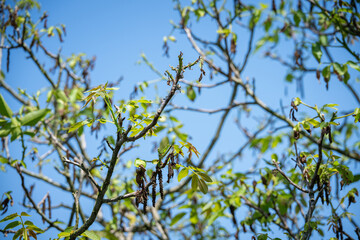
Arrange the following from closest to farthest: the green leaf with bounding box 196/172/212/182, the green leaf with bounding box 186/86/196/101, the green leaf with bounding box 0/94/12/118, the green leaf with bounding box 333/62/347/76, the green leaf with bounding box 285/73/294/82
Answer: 1. the green leaf with bounding box 0/94/12/118
2. the green leaf with bounding box 196/172/212/182
3. the green leaf with bounding box 333/62/347/76
4. the green leaf with bounding box 186/86/196/101
5. the green leaf with bounding box 285/73/294/82

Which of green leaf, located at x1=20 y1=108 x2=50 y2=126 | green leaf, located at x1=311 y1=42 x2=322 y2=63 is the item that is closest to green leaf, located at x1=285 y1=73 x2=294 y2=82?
green leaf, located at x1=311 y1=42 x2=322 y2=63

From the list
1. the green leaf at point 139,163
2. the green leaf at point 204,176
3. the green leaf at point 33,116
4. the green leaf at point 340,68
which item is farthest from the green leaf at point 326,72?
the green leaf at point 33,116

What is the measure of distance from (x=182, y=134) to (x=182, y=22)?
4.45 ft

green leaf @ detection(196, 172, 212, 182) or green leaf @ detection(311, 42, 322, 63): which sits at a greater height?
green leaf @ detection(311, 42, 322, 63)

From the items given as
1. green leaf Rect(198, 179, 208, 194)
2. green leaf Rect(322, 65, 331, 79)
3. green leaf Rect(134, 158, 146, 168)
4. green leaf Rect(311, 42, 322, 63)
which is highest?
green leaf Rect(311, 42, 322, 63)

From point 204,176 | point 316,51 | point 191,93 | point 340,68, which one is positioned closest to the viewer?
point 204,176

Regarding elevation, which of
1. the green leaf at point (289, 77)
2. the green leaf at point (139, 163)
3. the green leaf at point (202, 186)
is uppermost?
the green leaf at point (289, 77)

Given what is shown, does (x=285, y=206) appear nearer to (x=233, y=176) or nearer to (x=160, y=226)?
(x=233, y=176)

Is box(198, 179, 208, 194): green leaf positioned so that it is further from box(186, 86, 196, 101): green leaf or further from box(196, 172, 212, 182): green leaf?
box(186, 86, 196, 101): green leaf

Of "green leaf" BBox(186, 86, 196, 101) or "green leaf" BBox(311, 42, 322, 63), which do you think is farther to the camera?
"green leaf" BBox(186, 86, 196, 101)

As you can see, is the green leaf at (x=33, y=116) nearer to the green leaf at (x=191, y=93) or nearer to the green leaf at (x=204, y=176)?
the green leaf at (x=204, y=176)

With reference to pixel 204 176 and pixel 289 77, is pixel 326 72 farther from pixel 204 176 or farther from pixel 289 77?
pixel 289 77

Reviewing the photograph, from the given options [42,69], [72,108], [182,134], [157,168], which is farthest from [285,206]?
[42,69]

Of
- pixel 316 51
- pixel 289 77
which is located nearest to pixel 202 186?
pixel 316 51
